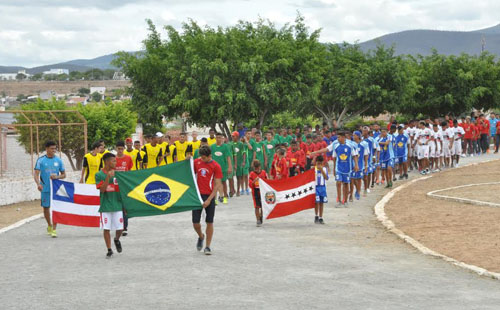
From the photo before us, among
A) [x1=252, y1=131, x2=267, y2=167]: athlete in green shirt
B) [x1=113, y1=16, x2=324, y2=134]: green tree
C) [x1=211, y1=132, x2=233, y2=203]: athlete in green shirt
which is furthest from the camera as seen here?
[x1=113, y1=16, x2=324, y2=134]: green tree

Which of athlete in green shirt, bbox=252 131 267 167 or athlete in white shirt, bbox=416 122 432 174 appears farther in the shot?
athlete in white shirt, bbox=416 122 432 174

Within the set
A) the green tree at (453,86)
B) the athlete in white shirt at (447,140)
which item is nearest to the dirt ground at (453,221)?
the athlete in white shirt at (447,140)

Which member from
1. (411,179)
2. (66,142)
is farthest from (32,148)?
(411,179)

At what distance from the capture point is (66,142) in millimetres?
24719

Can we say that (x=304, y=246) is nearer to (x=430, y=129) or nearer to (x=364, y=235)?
(x=364, y=235)

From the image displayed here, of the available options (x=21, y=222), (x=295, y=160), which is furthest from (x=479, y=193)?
(x=21, y=222)

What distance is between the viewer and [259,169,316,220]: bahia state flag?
15367 mm

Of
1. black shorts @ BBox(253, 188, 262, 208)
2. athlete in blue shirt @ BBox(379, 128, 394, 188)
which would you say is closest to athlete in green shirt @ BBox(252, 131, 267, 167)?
athlete in blue shirt @ BBox(379, 128, 394, 188)

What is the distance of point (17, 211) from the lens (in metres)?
20.1

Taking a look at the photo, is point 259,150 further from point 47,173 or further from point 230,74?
point 230,74

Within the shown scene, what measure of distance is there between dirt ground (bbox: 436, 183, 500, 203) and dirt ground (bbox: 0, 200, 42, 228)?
11080 mm

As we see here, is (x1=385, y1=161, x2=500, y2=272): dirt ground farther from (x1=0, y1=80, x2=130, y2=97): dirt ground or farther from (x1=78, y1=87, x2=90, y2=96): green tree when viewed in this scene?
(x1=78, y1=87, x2=90, y2=96): green tree

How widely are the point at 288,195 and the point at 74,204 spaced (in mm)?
4460

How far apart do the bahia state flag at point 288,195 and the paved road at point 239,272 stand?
68 cm
